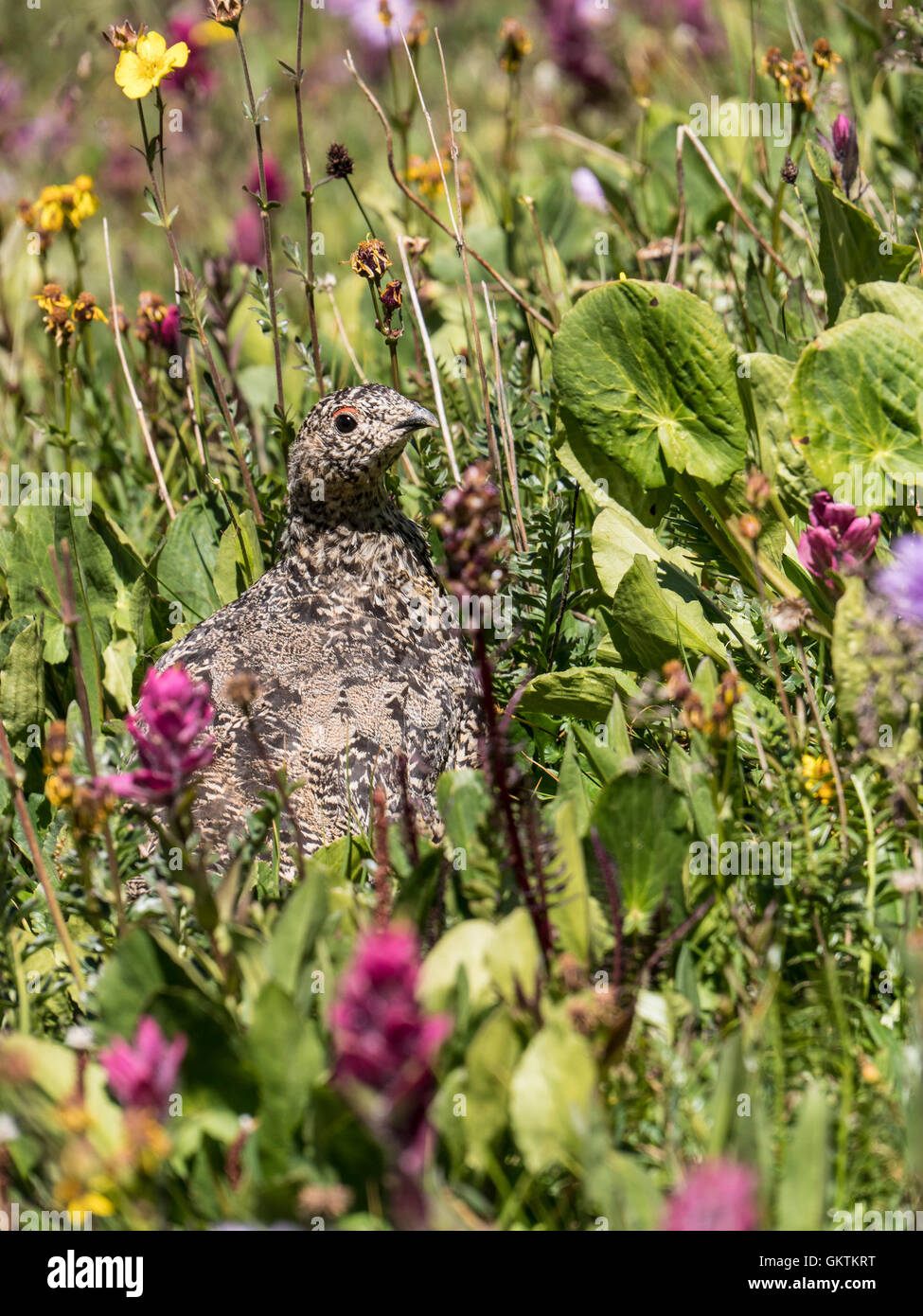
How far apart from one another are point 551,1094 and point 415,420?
84.8 inches

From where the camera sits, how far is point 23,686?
386 centimetres

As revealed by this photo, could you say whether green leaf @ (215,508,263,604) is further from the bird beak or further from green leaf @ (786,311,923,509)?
green leaf @ (786,311,923,509)

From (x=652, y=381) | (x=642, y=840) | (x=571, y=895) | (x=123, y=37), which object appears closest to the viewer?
(x=571, y=895)

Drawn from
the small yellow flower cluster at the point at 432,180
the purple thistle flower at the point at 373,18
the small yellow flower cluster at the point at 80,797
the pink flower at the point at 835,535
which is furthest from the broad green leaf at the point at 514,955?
the purple thistle flower at the point at 373,18

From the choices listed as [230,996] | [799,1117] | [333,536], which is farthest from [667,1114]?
[333,536]

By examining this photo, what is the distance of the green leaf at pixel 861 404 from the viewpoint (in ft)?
11.4

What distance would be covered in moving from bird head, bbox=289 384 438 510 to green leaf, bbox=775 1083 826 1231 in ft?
7.67

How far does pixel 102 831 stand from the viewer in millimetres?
2576

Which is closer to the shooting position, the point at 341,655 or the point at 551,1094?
the point at 551,1094

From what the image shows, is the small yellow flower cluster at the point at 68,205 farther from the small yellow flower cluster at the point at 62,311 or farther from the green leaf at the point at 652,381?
the green leaf at the point at 652,381

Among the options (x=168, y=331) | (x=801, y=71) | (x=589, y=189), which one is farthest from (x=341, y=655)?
(x=589, y=189)

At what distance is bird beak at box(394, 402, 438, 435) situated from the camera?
3.80 meters

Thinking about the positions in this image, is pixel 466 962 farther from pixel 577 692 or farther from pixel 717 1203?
pixel 577 692
